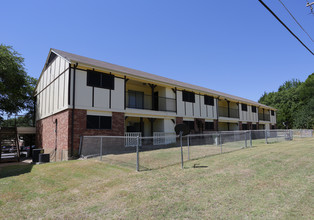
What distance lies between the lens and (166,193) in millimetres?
5074

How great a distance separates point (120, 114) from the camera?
14.1 metres

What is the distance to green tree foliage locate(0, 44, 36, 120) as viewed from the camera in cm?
1916

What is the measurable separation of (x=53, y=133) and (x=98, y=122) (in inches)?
157

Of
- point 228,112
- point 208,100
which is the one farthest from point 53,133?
point 228,112

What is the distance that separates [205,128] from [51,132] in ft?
49.7

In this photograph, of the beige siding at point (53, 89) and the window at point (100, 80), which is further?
the beige siding at point (53, 89)

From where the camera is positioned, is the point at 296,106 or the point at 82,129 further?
the point at 296,106

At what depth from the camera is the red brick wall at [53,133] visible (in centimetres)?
1198

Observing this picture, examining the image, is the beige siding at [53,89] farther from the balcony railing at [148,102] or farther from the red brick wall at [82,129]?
the balcony railing at [148,102]

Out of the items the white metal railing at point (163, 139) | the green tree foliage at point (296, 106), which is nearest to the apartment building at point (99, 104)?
the white metal railing at point (163, 139)

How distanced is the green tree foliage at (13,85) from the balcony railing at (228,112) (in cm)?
2367

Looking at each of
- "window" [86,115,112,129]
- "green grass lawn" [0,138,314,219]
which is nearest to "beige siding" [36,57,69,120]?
"window" [86,115,112,129]

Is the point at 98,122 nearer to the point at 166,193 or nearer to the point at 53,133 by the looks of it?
the point at 53,133

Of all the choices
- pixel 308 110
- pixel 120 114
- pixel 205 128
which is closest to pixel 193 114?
pixel 205 128
